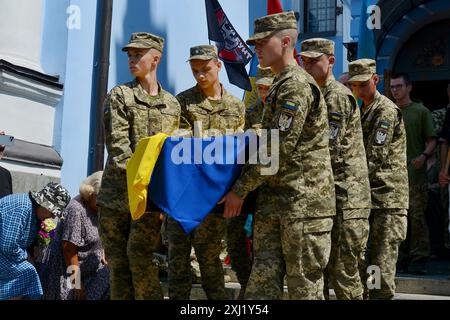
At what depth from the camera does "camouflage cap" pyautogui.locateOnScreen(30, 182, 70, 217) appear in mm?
4773

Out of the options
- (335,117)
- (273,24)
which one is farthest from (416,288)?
(273,24)

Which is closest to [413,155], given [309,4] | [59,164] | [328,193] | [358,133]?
[358,133]

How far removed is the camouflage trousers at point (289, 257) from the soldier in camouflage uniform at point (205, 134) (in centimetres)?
82

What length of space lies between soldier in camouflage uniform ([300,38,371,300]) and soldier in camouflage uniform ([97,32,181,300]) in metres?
1.08

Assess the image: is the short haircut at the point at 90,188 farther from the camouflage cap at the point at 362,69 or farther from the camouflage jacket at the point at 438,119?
the camouflage jacket at the point at 438,119

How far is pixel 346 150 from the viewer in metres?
4.59

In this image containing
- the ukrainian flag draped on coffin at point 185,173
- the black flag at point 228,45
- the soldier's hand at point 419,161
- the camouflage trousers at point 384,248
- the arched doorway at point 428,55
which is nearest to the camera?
the ukrainian flag draped on coffin at point 185,173

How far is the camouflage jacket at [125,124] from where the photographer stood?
4.38m

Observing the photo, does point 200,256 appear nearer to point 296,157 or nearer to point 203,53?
point 296,157

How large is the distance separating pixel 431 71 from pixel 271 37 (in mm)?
6296

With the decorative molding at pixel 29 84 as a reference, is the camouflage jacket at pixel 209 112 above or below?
below

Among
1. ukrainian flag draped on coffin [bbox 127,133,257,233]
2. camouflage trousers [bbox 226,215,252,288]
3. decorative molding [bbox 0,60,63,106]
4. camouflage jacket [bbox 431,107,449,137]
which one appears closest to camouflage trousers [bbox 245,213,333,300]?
ukrainian flag draped on coffin [bbox 127,133,257,233]

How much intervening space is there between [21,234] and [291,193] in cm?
209

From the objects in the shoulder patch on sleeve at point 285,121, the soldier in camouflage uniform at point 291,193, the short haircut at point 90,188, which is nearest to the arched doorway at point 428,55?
the short haircut at point 90,188
